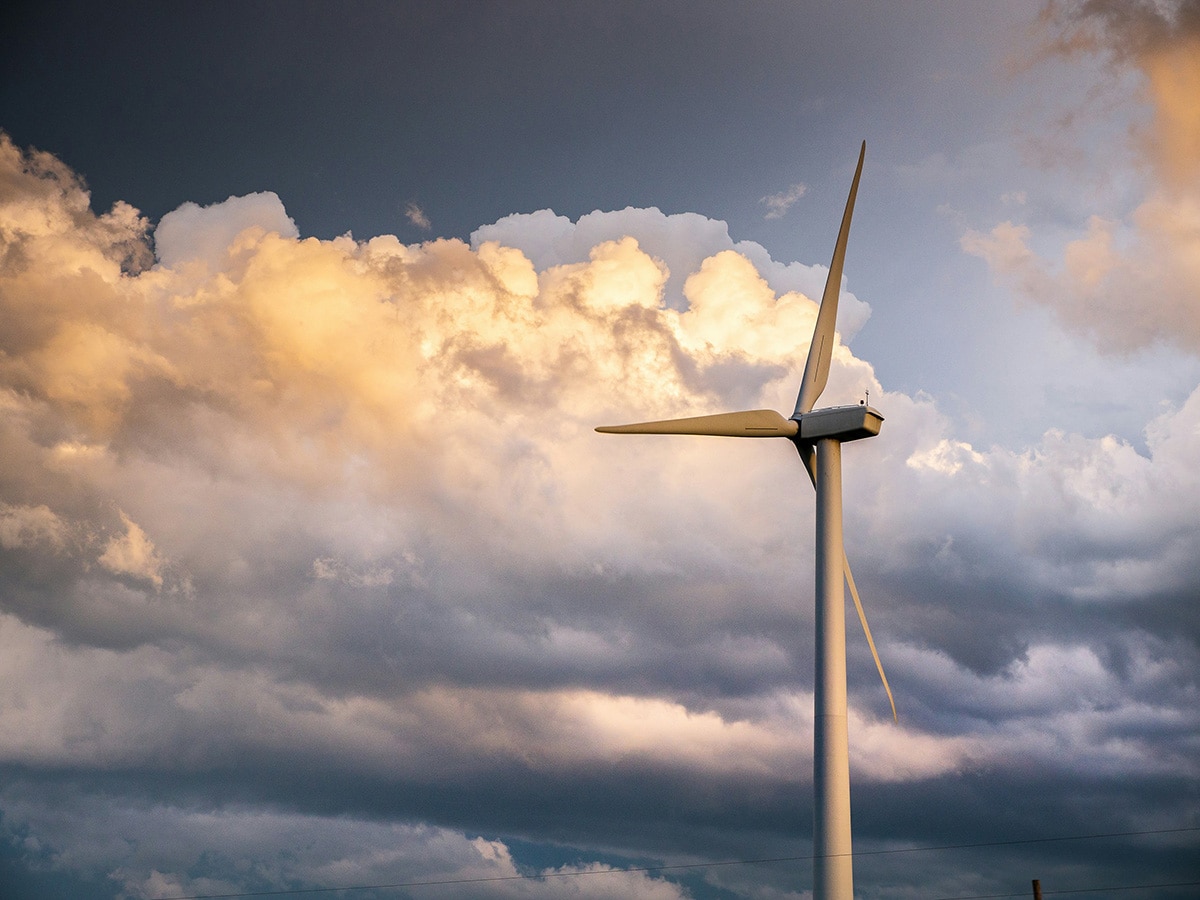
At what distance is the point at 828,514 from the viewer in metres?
56.0

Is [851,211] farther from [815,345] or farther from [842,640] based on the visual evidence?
[842,640]

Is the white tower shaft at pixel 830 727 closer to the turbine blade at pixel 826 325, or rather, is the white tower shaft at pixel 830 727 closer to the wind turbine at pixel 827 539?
the wind turbine at pixel 827 539

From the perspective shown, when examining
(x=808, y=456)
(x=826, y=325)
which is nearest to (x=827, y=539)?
(x=808, y=456)

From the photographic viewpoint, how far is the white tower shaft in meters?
49.3

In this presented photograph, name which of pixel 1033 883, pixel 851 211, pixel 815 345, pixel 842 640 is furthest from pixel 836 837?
pixel 851 211

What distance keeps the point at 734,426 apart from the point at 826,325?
32.2 ft

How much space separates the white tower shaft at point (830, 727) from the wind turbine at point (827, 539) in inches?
1.8

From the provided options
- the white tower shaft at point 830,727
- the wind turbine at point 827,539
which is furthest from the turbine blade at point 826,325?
the white tower shaft at point 830,727

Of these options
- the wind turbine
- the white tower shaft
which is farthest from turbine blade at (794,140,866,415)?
the white tower shaft

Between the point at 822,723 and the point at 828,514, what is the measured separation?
10.8m

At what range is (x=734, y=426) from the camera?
59.5 m

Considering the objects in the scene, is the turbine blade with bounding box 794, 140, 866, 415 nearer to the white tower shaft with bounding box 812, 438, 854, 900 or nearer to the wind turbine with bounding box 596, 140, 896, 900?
the wind turbine with bounding box 596, 140, 896, 900

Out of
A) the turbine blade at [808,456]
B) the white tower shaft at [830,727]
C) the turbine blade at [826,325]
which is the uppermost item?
the turbine blade at [826,325]

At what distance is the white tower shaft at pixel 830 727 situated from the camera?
4931 centimetres
